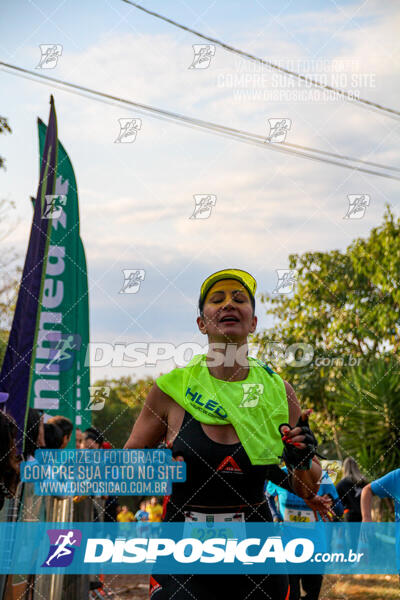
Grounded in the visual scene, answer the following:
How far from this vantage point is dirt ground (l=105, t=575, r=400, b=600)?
8.77 m

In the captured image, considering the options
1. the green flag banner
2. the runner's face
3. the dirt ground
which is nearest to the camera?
the runner's face

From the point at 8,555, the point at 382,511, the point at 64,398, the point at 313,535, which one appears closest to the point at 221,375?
the point at 8,555

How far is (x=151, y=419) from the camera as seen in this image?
10.1 ft

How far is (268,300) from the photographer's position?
1269 centimetres

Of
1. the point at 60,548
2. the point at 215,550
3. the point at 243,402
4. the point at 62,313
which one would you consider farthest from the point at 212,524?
the point at 62,313

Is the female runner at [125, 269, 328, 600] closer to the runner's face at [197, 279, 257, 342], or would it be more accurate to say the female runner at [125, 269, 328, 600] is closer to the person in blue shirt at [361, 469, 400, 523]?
the runner's face at [197, 279, 257, 342]

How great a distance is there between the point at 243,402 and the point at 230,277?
581 mm

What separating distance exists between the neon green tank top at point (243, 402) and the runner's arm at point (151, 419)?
0.16 ft

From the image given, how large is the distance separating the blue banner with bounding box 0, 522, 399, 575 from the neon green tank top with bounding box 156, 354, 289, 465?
1.11 ft

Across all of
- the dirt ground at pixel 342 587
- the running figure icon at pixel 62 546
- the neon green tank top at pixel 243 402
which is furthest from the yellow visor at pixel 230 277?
the dirt ground at pixel 342 587

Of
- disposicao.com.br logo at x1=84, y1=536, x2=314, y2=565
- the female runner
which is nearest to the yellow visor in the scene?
the female runner

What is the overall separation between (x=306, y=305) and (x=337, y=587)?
448 centimetres

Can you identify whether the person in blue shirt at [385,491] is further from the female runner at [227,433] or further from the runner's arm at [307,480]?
the runner's arm at [307,480]

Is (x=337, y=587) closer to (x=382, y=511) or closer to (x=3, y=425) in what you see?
(x=382, y=511)
